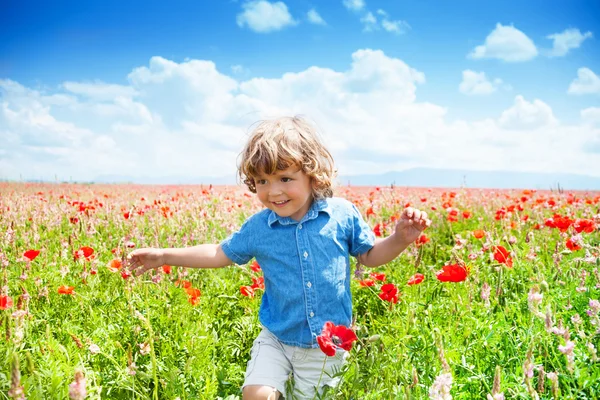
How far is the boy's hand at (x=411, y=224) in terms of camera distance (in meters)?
2.31

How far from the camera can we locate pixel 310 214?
2.59 meters

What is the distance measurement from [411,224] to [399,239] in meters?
0.12

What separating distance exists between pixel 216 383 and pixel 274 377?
29 centimetres

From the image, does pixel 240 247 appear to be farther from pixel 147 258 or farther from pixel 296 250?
pixel 147 258

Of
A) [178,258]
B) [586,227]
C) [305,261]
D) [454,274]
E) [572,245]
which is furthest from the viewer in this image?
[586,227]

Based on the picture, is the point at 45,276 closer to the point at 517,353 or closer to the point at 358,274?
the point at 358,274

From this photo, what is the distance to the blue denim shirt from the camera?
2497 millimetres

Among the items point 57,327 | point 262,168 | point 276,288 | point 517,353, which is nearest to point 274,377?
point 276,288

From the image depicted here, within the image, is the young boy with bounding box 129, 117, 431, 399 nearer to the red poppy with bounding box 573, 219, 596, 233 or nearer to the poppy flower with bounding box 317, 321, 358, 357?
the poppy flower with bounding box 317, 321, 358, 357

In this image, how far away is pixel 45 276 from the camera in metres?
3.48

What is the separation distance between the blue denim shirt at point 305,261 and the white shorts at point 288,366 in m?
0.06

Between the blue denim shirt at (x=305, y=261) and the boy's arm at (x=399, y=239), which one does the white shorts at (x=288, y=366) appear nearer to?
the blue denim shirt at (x=305, y=261)

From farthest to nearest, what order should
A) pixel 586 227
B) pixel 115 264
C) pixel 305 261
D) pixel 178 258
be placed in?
pixel 586 227 < pixel 115 264 < pixel 178 258 < pixel 305 261

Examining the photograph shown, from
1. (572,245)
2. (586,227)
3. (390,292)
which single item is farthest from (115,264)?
(586,227)
